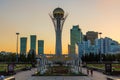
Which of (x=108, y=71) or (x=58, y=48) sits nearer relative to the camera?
(x=108, y=71)

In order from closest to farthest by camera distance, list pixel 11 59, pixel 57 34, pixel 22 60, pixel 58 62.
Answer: pixel 58 62, pixel 57 34, pixel 22 60, pixel 11 59

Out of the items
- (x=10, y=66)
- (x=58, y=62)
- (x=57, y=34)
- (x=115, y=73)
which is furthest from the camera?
(x=57, y=34)

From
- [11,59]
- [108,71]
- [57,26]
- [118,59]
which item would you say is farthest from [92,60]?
[108,71]

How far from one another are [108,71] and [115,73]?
1.22 m

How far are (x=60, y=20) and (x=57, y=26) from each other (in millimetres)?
2795

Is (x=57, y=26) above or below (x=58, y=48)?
above

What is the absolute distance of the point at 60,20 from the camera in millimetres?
108062

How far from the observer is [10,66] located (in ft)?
157

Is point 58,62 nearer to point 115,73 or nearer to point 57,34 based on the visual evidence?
point 57,34

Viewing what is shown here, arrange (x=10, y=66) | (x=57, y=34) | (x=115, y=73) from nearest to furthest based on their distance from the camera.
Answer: (x=10, y=66) < (x=115, y=73) < (x=57, y=34)

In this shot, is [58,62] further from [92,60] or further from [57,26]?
[92,60]

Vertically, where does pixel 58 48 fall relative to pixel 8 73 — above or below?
above

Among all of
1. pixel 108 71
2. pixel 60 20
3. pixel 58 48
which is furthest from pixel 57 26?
pixel 108 71

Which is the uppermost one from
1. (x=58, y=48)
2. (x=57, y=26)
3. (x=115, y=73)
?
(x=57, y=26)
